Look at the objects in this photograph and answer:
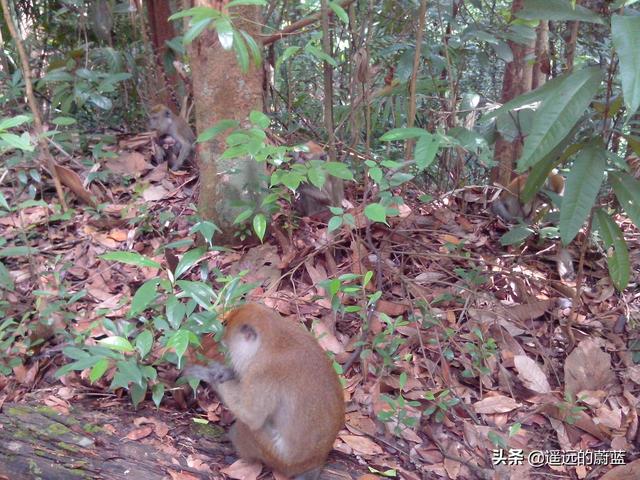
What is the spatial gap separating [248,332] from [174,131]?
12.1 ft

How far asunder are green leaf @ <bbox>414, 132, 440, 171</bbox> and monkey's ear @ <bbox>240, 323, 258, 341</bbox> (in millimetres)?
1037

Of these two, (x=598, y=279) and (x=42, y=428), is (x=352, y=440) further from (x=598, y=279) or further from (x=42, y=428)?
(x=598, y=279)

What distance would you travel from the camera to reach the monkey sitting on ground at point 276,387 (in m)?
2.48

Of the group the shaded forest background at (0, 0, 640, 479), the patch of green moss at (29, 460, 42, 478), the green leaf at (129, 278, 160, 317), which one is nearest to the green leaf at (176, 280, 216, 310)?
the shaded forest background at (0, 0, 640, 479)

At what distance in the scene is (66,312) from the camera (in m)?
3.20

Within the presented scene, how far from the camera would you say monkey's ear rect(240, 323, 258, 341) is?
96.9 inches

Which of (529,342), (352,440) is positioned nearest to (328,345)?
(352,440)

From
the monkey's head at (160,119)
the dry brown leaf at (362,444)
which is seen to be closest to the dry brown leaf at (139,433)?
the dry brown leaf at (362,444)

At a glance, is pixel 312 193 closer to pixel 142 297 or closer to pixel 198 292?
pixel 198 292

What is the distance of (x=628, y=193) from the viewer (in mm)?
2822

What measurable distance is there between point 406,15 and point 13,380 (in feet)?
13.5

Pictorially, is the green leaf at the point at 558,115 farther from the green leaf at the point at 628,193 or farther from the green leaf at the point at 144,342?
the green leaf at the point at 144,342

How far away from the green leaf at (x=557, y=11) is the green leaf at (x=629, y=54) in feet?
1.29

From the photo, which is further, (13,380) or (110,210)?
(110,210)
